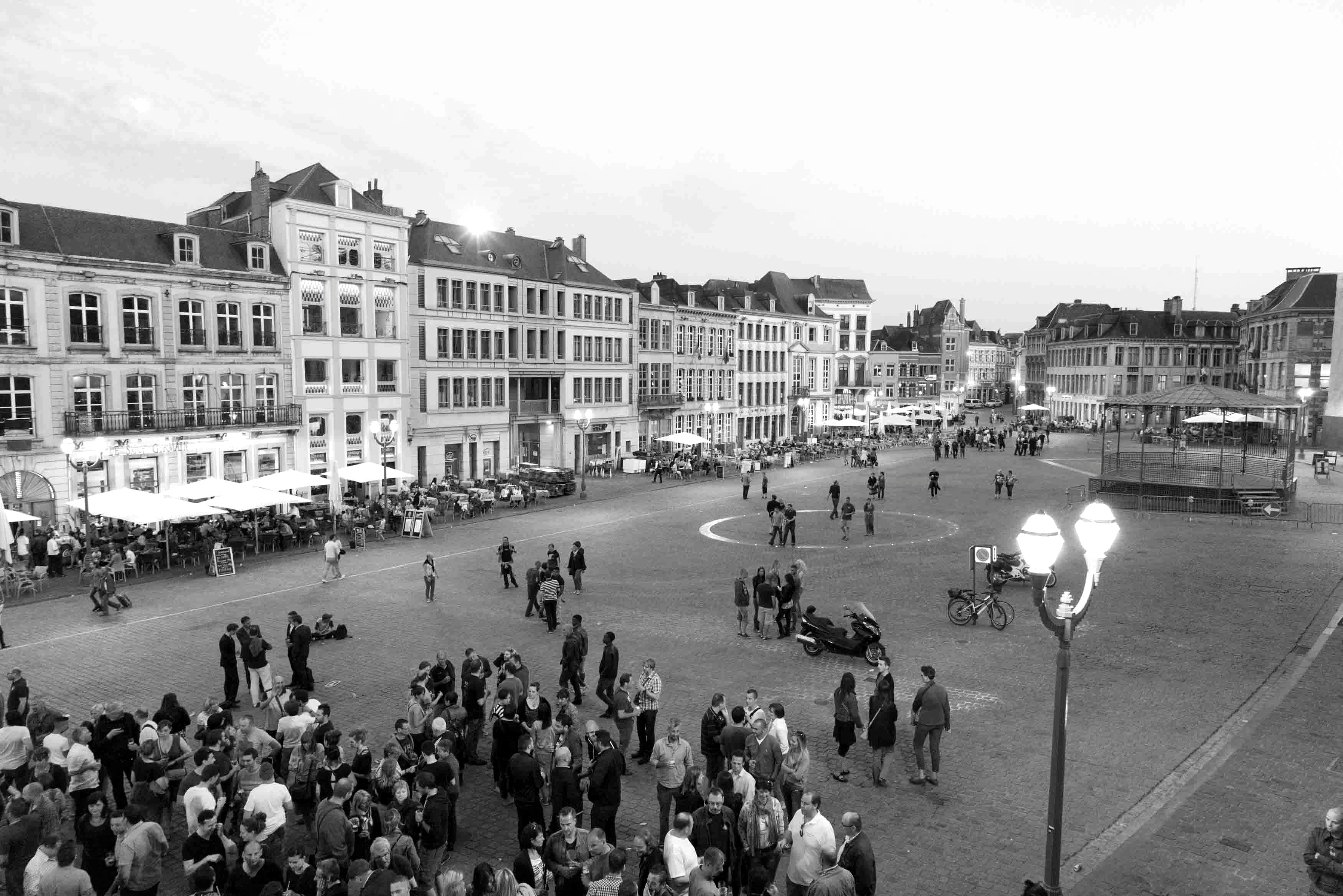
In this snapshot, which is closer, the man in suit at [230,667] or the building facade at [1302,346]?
the man in suit at [230,667]

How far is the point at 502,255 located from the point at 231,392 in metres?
19.6

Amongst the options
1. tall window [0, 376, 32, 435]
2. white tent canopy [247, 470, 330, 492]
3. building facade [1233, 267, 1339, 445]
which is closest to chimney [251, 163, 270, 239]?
tall window [0, 376, 32, 435]

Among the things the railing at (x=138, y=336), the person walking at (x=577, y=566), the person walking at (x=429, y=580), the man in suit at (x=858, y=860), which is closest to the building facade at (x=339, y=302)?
the railing at (x=138, y=336)

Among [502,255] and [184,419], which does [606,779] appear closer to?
[184,419]

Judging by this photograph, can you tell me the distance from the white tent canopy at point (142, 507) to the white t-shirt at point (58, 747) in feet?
52.0

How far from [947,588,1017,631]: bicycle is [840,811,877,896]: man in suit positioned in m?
13.0

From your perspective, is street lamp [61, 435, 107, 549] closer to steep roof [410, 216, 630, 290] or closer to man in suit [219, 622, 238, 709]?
man in suit [219, 622, 238, 709]

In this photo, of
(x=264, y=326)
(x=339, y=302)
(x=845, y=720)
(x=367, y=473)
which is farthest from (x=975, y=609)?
(x=339, y=302)

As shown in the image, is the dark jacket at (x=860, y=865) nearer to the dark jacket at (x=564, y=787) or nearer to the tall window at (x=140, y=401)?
the dark jacket at (x=564, y=787)

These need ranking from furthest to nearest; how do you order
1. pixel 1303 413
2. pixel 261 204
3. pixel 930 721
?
pixel 1303 413, pixel 261 204, pixel 930 721

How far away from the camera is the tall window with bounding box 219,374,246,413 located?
38.5 m

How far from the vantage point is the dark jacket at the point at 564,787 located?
1008cm

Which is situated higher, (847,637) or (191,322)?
(191,322)

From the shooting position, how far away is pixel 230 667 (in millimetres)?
15672
